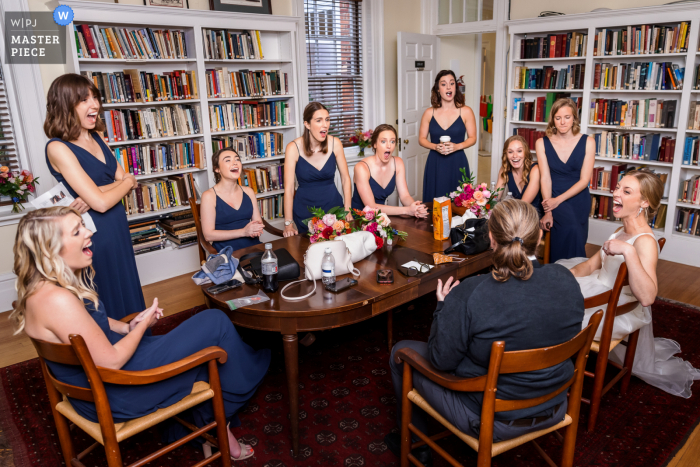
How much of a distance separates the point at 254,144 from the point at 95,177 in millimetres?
2309

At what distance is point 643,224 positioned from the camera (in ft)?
7.54

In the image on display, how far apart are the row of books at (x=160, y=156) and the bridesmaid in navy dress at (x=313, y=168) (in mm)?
1205

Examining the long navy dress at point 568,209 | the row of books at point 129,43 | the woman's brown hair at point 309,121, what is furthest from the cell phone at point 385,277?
the row of books at point 129,43

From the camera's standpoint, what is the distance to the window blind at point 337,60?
552 centimetres

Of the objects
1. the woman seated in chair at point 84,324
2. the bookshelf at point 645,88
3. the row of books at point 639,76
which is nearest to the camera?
the woman seated in chair at point 84,324

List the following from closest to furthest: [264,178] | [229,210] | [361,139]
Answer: [229,210], [264,178], [361,139]

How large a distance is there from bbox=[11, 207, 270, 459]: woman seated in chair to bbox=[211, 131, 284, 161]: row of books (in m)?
2.83

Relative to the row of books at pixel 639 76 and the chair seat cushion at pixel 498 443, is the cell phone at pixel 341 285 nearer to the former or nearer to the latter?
the chair seat cushion at pixel 498 443

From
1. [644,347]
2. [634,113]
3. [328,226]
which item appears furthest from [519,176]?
[634,113]

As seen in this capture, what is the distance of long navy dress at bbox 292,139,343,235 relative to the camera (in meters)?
3.64

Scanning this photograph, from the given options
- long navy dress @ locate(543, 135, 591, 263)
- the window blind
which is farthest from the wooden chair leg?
the window blind

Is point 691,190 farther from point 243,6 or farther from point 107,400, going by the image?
point 107,400

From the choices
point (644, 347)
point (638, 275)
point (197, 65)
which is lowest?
point (644, 347)

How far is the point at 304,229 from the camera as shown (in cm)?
377
